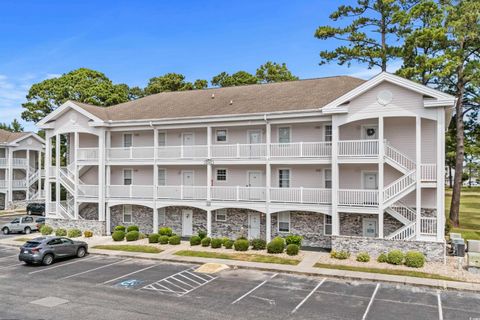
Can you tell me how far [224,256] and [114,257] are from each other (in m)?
6.76

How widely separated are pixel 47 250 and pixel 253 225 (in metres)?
12.9

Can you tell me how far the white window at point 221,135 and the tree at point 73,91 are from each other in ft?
88.6

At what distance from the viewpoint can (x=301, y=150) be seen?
81.2ft

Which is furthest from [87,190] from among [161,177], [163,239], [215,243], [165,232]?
[215,243]

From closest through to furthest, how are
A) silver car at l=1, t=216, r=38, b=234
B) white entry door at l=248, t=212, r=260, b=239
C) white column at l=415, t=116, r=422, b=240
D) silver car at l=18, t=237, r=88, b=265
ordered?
1. silver car at l=18, t=237, r=88, b=265
2. white column at l=415, t=116, r=422, b=240
3. white entry door at l=248, t=212, r=260, b=239
4. silver car at l=1, t=216, r=38, b=234

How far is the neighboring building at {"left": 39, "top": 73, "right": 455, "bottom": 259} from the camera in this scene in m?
22.1

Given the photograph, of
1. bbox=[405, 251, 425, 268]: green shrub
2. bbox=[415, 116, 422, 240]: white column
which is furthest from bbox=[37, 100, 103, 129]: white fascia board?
bbox=[405, 251, 425, 268]: green shrub

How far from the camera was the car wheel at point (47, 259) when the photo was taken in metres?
21.4

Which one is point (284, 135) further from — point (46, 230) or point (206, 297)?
point (46, 230)

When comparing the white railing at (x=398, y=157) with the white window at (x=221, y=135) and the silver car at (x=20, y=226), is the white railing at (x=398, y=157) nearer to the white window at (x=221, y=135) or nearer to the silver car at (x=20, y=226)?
the white window at (x=221, y=135)

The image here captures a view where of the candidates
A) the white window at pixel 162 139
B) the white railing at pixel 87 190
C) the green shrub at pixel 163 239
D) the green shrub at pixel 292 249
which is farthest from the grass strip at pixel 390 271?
the white railing at pixel 87 190

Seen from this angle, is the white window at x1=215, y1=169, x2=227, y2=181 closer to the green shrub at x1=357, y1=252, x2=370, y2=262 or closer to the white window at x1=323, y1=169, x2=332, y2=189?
the white window at x1=323, y1=169, x2=332, y2=189

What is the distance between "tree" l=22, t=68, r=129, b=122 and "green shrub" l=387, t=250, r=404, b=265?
40680mm

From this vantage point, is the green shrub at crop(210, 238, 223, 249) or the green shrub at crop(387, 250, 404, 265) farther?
the green shrub at crop(210, 238, 223, 249)
